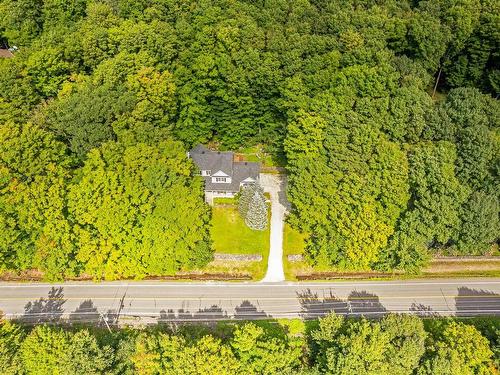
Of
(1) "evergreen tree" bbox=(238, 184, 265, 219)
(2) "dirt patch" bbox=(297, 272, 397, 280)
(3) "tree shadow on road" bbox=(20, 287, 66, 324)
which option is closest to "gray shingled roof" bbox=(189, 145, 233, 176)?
(1) "evergreen tree" bbox=(238, 184, 265, 219)

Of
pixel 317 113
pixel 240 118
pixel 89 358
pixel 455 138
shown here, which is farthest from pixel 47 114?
pixel 455 138

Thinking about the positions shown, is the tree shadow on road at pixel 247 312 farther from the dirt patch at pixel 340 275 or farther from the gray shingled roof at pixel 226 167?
the gray shingled roof at pixel 226 167

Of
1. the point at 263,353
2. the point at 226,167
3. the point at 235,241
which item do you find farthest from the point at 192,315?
the point at 226,167

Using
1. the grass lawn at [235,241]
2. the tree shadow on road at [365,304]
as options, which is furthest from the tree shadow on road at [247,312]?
the tree shadow on road at [365,304]

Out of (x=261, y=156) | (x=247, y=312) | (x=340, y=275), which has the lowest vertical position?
(x=247, y=312)

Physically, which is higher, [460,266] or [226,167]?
[226,167]

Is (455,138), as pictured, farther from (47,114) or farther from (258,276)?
(47,114)

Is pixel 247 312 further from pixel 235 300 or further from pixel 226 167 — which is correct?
pixel 226 167
